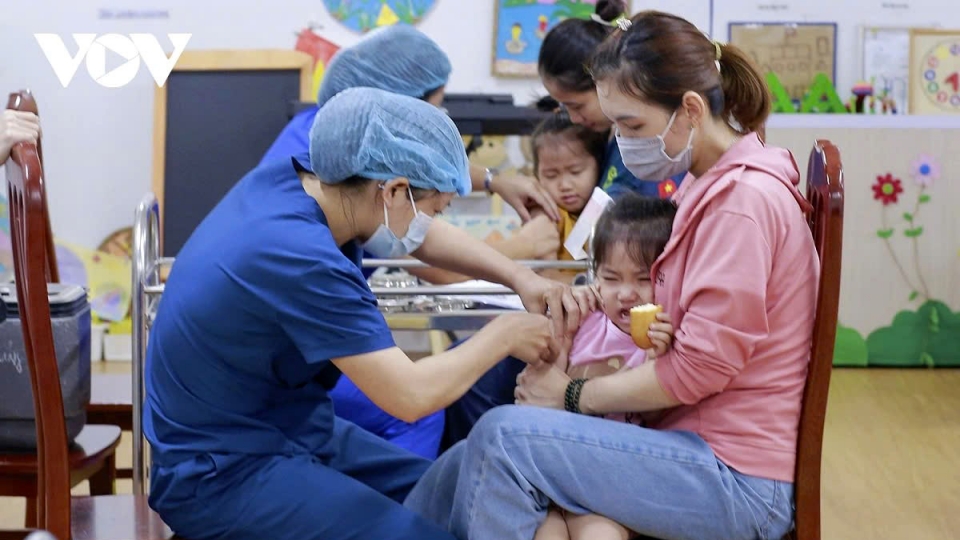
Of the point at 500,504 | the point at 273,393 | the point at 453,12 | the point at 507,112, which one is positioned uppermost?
the point at 453,12

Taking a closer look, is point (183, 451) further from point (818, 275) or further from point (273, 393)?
point (818, 275)

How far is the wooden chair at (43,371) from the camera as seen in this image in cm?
174

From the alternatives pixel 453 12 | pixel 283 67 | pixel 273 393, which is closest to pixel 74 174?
pixel 283 67

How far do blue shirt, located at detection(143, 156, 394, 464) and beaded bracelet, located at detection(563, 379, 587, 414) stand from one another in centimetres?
33

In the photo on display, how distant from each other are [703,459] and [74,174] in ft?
12.7

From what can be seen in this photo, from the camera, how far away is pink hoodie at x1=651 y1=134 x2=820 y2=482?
1653 mm

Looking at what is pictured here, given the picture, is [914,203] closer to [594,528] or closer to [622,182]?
[622,182]

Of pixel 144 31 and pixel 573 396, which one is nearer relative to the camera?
pixel 573 396

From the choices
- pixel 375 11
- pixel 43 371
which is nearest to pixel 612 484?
pixel 43 371

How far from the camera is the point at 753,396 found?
1.73m

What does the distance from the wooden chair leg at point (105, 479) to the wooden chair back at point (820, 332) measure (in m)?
1.50

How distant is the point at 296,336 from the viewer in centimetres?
171

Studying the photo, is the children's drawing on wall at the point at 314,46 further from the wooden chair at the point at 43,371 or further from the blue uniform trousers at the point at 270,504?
the blue uniform trousers at the point at 270,504

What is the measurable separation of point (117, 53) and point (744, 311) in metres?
3.92
